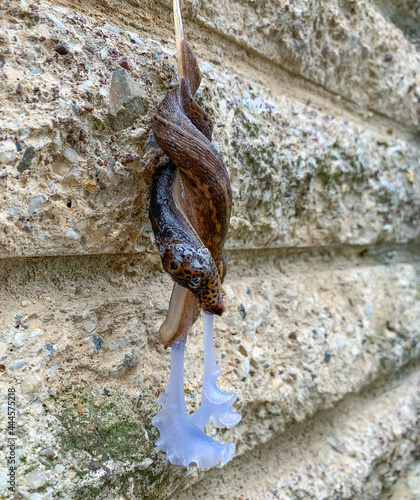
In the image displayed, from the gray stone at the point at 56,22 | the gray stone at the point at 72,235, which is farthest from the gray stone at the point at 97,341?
the gray stone at the point at 56,22

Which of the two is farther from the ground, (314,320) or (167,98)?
(167,98)

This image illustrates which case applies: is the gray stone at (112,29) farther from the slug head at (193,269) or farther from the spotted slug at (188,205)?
the slug head at (193,269)

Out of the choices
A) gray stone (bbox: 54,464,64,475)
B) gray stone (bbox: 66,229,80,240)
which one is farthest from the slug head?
gray stone (bbox: 54,464,64,475)

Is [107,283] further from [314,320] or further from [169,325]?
[314,320]

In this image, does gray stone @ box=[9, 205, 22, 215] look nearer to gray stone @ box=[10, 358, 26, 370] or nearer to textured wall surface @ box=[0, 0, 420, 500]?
textured wall surface @ box=[0, 0, 420, 500]

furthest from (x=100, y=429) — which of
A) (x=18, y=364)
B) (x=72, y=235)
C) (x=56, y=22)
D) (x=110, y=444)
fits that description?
(x=56, y=22)

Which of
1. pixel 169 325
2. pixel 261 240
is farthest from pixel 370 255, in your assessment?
pixel 169 325
